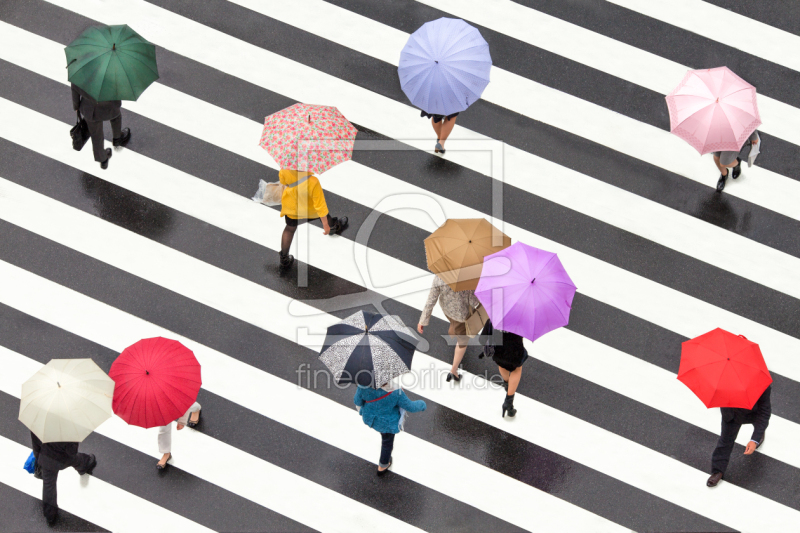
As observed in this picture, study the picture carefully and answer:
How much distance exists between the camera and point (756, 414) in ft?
28.9

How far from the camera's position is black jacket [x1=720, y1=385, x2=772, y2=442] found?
28.7 feet

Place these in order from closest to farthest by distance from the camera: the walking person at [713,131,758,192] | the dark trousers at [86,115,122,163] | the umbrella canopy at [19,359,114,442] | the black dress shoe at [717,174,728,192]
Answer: the umbrella canopy at [19,359,114,442] < the walking person at [713,131,758,192] < the dark trousers at [86,115,122,163] < the black dress shoe at [717,174,728,192]

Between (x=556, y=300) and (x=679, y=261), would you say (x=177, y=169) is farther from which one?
(x=679, y=261)

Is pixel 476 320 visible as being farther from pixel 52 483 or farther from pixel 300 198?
pixel 52 483

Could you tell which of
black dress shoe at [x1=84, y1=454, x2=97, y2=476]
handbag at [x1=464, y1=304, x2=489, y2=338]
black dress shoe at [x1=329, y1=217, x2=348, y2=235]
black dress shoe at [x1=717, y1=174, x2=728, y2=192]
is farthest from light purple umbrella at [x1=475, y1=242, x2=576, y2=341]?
black dress shoe at [x1=84, y1=454, x2=97, y2=476]

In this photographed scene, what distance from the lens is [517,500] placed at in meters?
9.52

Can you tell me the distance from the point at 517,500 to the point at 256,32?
6549mm

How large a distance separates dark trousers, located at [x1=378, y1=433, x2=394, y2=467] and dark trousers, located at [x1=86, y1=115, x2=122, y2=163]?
15.7ft

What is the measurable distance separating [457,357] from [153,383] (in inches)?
126

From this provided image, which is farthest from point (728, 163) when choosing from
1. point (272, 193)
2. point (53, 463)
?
point (53, 463)

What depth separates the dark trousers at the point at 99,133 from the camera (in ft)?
33.5

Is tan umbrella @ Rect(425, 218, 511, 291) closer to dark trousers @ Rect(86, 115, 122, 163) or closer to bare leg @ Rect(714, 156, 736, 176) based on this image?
bare leg @ Rect(714, 156, 736, 176)

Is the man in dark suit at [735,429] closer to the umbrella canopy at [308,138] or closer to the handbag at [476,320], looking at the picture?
the handbag at [476,320]

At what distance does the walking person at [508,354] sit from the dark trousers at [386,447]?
128cm
